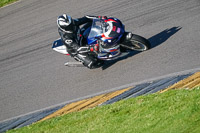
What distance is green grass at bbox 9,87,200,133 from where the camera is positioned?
7.01 metres

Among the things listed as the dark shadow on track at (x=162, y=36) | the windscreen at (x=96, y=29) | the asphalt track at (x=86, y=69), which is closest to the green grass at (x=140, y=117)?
the asphalt track at (x=86, y=69)

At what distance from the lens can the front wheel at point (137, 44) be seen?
1051 centimetres

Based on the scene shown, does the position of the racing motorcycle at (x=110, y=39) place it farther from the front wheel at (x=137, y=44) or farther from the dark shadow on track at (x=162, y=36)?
the dark shadow on track at (x=162, y=36)

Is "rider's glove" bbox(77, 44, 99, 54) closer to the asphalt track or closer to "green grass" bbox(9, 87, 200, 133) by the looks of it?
the asphalt track

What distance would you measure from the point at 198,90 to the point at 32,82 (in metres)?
5.93

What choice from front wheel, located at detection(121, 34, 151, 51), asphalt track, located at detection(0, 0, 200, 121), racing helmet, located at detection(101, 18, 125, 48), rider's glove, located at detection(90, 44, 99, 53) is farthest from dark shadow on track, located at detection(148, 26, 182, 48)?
rider's glove, located at detection(90, 44, 99, 53)

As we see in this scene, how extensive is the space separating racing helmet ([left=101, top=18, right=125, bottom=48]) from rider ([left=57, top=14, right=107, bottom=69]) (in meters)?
0.34

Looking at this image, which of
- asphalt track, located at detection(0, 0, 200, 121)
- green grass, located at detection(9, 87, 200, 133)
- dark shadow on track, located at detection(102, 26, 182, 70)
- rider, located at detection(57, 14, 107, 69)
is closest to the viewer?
green grass, located at detection(9, 87, 200, 133)

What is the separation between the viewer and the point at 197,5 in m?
12.3

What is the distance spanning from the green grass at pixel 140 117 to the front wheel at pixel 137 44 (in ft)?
6.98

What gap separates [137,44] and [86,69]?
1.89 m

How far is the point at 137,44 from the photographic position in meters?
10.7

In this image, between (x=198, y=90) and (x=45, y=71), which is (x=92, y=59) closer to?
(x=45, y=71)

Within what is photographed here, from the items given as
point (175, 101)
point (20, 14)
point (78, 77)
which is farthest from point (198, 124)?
point (20, 14)
